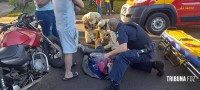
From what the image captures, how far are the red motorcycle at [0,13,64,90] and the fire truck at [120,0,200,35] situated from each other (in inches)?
140

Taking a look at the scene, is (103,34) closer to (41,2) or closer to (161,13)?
(41,2)

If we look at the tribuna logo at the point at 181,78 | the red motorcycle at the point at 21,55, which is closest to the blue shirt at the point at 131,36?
the tribuna logo at the point at 181,78

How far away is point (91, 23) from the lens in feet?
22.8

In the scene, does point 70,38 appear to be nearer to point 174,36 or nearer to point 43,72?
point 43,72

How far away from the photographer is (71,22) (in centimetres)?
477

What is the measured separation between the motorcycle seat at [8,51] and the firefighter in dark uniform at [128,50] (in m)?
1.34

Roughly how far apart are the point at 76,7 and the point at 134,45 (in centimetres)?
114

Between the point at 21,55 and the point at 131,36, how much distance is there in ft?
5.66

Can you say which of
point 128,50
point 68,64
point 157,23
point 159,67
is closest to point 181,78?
point 159,67

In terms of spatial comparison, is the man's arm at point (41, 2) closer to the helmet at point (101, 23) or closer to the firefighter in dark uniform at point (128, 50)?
the helmet at point (101, 23)

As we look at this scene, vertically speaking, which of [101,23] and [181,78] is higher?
[101,23]

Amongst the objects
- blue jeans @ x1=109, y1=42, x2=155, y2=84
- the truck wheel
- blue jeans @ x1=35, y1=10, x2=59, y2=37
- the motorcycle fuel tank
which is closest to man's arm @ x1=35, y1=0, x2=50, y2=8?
blue jeans @ x1=35, y1=10, x2=59, y2=37

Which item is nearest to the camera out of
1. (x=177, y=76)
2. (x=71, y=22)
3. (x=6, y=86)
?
(x=6, y=86)

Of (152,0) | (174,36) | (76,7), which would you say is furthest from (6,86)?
(152,0)
